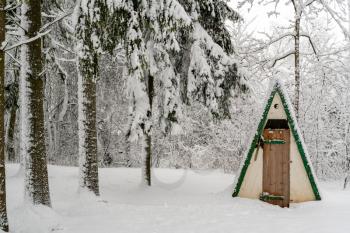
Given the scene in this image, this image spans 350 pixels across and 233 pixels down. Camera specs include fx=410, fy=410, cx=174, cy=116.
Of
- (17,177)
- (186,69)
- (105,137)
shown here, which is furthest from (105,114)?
(186,69)

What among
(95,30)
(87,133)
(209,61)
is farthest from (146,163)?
(95,30)

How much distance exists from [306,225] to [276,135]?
9.69 ft

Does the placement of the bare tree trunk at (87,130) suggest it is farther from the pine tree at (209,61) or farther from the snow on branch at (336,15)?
the snow on branch at (336,15)

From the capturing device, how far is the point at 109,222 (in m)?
8.07

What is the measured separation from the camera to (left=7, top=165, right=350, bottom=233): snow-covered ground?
7246 mm

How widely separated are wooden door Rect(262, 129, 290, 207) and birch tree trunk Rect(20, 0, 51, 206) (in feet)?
16.2

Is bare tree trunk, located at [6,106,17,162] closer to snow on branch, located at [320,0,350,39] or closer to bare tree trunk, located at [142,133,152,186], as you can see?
bare tree trunk, located at [142,133,152,186]

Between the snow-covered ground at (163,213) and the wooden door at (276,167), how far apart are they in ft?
0.97

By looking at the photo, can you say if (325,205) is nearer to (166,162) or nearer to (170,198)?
(170,198)

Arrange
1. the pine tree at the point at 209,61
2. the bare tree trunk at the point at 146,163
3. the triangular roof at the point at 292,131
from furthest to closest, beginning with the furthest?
the bare tree trunk at the point at 146,163 → the pine tree at the point at 209,61 → the triangular roof at the point at 292,131

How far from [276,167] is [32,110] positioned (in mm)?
5506

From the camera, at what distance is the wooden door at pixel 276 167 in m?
9.28

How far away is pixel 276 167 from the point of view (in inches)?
371

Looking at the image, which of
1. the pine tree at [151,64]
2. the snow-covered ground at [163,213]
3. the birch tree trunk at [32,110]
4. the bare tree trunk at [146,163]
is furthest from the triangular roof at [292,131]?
the birch tree trunk at [32,110]
